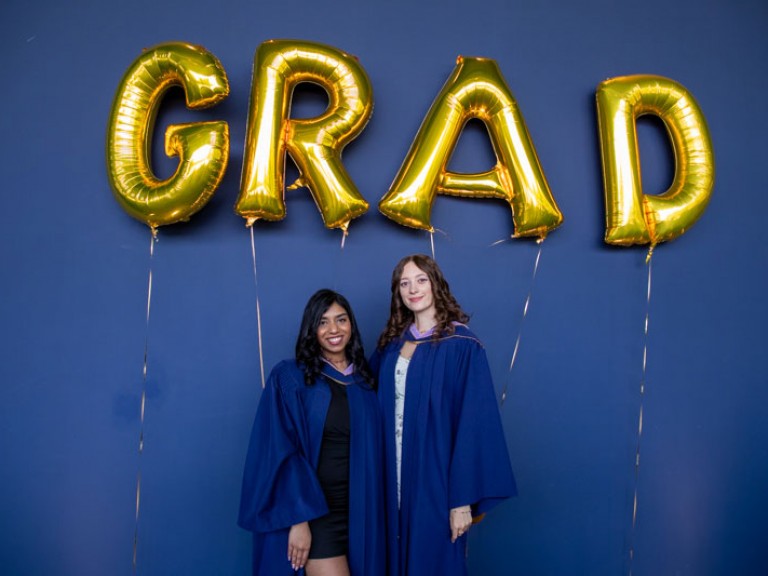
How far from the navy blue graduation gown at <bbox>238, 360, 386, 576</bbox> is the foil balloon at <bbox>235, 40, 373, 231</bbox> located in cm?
72

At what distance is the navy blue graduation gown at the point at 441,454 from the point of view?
204 cm

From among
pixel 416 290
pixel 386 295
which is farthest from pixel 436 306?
pixel 386 295

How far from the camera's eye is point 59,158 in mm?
2586

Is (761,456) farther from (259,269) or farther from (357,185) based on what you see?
(259,269)

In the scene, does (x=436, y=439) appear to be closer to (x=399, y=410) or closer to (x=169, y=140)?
(x=399, y=410)

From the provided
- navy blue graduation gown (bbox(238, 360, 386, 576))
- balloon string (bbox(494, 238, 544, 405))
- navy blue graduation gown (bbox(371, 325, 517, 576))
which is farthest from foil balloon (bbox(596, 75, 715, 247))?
navy blue graduation gown (bbox(238, 360, 386, 576))

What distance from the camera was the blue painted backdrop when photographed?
8.25ft

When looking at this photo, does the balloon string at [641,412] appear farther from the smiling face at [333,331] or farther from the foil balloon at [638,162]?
the smiling face at [333,331]

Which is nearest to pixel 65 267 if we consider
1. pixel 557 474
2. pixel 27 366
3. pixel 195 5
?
pixel 27 366

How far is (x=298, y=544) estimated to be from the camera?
191cm

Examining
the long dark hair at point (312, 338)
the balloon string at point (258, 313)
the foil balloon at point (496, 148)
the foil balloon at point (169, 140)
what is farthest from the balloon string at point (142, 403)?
the foil balloon at point (496, 148)

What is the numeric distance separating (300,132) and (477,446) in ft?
4.67

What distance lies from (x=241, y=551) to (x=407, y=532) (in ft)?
2.85

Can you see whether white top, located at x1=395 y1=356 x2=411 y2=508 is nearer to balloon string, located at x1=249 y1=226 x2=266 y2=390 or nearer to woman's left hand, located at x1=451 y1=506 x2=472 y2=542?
woman's left hand, located at x1=451 y1=506 x2=472 y2=542
